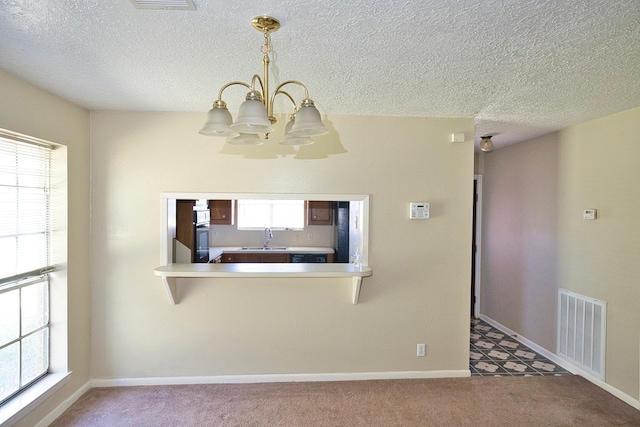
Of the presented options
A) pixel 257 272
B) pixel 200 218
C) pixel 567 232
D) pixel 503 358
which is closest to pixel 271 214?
pixel 200 218

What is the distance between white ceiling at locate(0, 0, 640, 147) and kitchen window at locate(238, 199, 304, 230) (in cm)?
322

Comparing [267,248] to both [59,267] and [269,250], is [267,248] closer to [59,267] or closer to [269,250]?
[269,250]

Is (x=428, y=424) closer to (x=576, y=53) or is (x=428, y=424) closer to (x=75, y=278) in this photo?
(x=576, y=53)

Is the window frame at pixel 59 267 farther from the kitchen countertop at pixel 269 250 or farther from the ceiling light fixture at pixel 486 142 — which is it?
the ceiling light fixture at pixel 486 142

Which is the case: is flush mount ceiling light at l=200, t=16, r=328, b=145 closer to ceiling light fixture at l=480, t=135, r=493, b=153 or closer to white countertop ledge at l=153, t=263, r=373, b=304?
white countertop ledge at l=153, t=263, r=373, b=304

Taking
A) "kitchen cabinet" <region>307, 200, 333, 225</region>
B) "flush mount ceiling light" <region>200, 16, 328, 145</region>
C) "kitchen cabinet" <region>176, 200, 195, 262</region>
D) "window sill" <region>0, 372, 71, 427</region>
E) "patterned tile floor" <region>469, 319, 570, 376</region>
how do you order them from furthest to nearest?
"kitchen cabinet" <region>307, 200, 333, 225</region>, "kitchen cabinet" <region>176, 200, 195, 262</region>, "patterned tile floor" <region>469, 319, 570, 376</region>, "window sill" <region>0, 372, 71, 427</region>, "flush mount ceiling light" <region>200, 16, 328, 145</region>

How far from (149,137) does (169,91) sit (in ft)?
2.19

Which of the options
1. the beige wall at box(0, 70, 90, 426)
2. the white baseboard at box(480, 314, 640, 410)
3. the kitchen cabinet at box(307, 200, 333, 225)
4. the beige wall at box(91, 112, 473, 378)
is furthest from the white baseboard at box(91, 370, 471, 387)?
the kitchen cabinet at box(307, 200, 333, 225)

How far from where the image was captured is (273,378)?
3.02 meters

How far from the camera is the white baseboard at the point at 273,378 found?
2938 millimetres

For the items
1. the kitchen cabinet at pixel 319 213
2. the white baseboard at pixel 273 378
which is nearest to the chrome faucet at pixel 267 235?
the kitchen cabinet at pixel 319 213

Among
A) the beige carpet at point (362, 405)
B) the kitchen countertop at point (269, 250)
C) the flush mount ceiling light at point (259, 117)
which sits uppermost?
the flush mount ceiling light at point (259, 117)

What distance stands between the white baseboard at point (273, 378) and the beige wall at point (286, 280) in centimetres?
4

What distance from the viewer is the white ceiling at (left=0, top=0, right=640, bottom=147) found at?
1.44 metres
